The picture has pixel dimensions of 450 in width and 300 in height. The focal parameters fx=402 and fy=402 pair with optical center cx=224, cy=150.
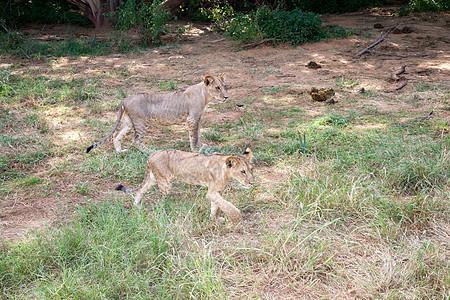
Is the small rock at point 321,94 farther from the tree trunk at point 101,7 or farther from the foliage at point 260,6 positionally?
the tree trunk at point 101,7

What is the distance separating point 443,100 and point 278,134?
3.79 metres

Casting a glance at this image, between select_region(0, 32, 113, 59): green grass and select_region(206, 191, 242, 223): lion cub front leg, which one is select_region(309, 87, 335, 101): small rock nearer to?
select_region(206, 191, 242, 223): lion cub front leg

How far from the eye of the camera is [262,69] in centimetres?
1085

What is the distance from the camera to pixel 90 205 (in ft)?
14.9

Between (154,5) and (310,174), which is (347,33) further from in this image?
(310,174)

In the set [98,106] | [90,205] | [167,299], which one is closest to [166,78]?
[98,106]

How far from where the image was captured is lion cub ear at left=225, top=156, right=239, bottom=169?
4051mm

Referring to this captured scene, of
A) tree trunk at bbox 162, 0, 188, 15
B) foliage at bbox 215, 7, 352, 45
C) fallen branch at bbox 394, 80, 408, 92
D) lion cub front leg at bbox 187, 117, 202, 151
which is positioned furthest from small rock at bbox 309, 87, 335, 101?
tree trunk at bbox 162, 0, 188, 15

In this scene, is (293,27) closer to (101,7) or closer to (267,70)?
(267,70)

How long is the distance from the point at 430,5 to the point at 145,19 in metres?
11.2

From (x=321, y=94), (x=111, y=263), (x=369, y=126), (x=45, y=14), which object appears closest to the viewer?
(x=111, y=263)

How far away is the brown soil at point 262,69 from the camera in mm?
5316

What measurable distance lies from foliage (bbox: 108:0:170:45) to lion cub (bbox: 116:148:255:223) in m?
9.42

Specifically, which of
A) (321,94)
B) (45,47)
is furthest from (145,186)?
(45,47)
